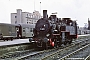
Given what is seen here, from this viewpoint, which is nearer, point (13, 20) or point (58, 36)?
point (58, 36)

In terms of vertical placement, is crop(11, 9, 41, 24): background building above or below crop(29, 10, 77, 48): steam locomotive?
above

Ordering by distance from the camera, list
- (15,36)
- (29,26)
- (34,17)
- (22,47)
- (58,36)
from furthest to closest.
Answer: (34,17)
(29,26)
(15,36)
(58,36)
(22,47)

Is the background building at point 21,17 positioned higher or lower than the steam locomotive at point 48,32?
higher

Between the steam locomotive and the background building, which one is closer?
the steam locomotive

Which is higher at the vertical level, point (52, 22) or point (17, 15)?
point (17, 15)

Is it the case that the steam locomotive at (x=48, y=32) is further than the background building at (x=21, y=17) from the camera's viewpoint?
No

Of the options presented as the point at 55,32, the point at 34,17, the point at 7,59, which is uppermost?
the point at 34,17

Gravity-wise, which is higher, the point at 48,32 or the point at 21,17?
the point at 21,17

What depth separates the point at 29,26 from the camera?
126 ft

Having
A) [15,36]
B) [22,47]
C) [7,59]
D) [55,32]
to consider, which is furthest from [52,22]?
[15,36]

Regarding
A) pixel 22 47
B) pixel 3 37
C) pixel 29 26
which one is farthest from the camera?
pixel 29 26

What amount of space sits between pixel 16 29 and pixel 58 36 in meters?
14.2

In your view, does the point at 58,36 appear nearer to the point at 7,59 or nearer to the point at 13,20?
the point at 7,59

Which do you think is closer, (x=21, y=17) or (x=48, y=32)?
(x=48, y=32)
